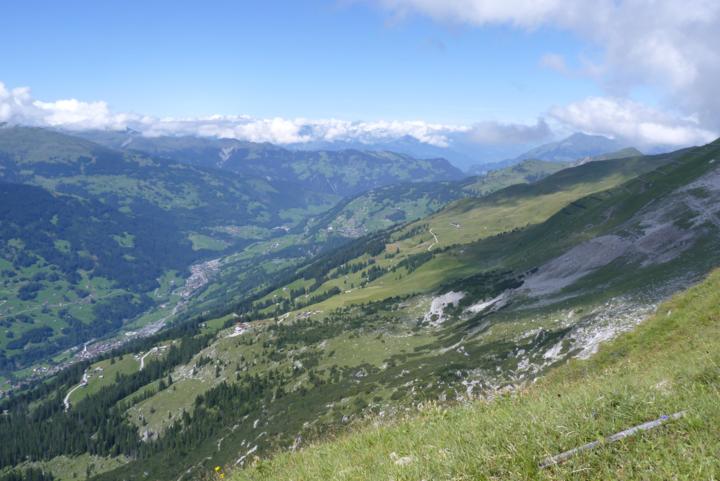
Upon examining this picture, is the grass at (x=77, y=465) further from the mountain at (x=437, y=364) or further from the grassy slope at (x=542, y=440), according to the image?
the grassy slope at (x=542, y=440)

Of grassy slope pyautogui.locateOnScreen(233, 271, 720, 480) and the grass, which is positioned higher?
grassy slope pyautogui.locateOnScreen(233, 271, 720, 480)

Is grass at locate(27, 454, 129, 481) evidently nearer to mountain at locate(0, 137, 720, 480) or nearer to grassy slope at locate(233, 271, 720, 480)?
mountain at locate(0, 137, 720, 480)

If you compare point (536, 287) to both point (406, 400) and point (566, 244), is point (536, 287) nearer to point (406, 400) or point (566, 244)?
point (566, 244)

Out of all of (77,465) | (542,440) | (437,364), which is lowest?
(77,465)

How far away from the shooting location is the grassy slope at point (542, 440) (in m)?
6.51

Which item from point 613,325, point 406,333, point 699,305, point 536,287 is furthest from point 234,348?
point 699,305

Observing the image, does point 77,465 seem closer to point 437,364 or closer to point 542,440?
point 437,364

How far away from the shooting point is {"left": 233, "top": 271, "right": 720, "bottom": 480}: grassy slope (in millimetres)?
6512

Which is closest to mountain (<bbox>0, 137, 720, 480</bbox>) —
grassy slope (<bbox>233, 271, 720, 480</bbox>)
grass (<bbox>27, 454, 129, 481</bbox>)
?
grassy slope (<bbox>233, 271, 720, 480</bbox>)

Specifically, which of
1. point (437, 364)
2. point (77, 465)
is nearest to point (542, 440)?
point (437, 364)

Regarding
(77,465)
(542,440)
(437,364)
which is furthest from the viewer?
(77,465)

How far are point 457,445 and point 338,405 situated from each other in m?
79.3

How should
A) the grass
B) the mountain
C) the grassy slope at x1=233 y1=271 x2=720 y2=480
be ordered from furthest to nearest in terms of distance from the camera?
the grass, the mountain, the grassy slope at x1=233 y1=271 x2=720 y2=480

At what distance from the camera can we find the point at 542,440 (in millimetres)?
7500
